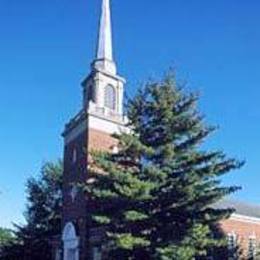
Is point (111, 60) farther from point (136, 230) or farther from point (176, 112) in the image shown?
point (136, 230)

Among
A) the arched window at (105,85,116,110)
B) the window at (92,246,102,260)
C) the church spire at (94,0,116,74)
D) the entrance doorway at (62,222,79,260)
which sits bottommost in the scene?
the window at (92,246,102,260)

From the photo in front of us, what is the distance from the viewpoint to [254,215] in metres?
53.4

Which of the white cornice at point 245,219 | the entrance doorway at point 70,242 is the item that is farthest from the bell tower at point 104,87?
the white cornice at point 245,219

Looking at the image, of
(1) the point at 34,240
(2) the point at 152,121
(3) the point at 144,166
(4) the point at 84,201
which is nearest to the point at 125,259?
(3) the point at 144,166

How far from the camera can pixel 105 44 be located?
45500 mm

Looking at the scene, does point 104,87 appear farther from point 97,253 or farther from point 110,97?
point 97,253

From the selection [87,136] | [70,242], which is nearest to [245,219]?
[70,242]

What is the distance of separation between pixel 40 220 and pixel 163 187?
33.0 meters

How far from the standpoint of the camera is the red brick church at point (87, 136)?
135 ft

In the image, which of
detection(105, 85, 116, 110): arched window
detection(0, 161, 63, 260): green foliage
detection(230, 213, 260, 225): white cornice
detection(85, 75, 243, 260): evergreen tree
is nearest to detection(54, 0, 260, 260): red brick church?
detection(105, 85, 116, 110): arched window

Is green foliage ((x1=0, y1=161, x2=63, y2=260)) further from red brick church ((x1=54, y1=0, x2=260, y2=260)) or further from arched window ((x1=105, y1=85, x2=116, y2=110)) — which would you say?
arched window ((x1=105, y1=85, x2=116, y2=110))

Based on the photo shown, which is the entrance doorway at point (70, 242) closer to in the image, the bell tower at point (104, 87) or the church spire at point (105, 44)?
the bell tower at point (104, 87)

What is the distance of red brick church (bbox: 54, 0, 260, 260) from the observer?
135 ft

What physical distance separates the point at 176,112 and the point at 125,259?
8.54m
